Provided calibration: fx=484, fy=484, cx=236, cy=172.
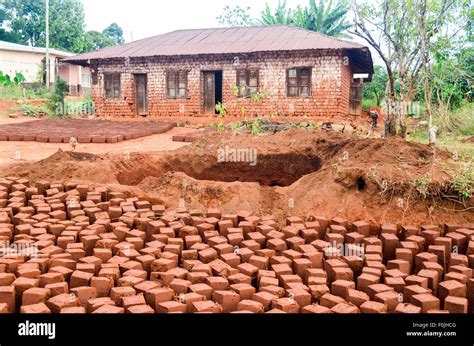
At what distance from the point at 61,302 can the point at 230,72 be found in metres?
14.4

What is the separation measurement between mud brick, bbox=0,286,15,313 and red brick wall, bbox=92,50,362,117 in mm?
→ 11695

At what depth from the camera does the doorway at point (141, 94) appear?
18.4 m

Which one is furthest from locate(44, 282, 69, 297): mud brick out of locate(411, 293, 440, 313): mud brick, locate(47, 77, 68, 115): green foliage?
locate(47, 77, 68, 115): green foliage

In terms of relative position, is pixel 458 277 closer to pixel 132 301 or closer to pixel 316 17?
pixel 132 301

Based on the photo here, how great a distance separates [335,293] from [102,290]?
5.72 feet

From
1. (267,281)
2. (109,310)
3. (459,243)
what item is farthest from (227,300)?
(459,243)

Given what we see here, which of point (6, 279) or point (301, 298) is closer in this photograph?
point (301, 298)

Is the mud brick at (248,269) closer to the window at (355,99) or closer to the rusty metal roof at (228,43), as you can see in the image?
the rusty metal roof at (228,43)

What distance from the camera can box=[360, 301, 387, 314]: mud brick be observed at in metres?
3.26

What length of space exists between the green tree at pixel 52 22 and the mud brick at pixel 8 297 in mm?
31407

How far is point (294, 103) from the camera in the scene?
1639 centimetres

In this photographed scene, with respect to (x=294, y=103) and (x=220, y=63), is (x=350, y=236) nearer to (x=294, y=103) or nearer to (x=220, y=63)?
(x=294, y=103)

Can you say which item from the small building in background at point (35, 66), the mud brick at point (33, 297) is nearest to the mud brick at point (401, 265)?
the mud brick at point (33, 297)

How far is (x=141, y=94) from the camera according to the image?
18.6 metres
